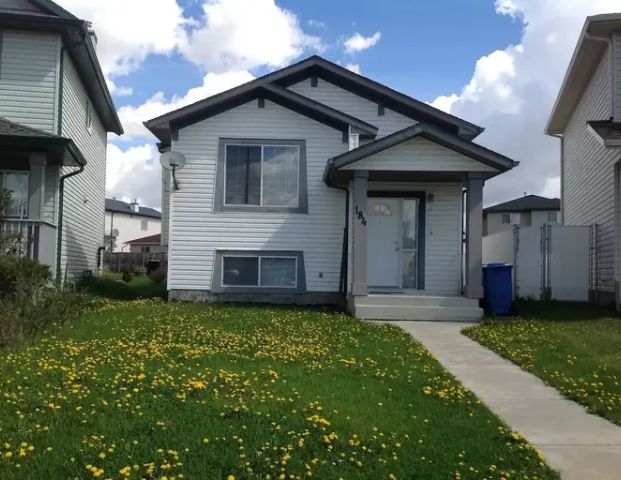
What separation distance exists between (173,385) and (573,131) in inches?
689

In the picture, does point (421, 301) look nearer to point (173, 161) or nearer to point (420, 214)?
point (420, 214)

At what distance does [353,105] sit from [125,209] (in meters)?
54.6

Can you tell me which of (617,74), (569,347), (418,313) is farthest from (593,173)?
(569,347)

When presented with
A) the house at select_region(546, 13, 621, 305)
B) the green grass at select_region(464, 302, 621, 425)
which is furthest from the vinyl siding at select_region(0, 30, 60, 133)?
the house at select_region(546, 13, 621, 305)

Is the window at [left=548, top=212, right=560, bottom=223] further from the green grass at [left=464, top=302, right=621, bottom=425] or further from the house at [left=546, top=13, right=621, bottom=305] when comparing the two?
the green grass at [left=464, top=302, right=621, bottom=425]

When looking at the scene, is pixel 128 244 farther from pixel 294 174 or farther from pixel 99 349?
pixel 99 349

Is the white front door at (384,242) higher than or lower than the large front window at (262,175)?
lower

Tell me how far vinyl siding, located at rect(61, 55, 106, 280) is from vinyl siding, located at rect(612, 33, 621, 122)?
40.8 feet

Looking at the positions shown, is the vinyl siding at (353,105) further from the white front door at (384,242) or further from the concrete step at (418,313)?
the concrete step at (418,313)

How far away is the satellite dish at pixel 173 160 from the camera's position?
14.0m

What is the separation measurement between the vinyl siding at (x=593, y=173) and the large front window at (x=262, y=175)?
283 inches

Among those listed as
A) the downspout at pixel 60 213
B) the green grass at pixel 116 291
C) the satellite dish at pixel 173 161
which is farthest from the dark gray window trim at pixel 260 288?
the downspout at pixel 60 213

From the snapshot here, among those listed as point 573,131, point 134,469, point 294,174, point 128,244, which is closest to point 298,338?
point 134,469

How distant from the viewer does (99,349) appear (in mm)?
7812
